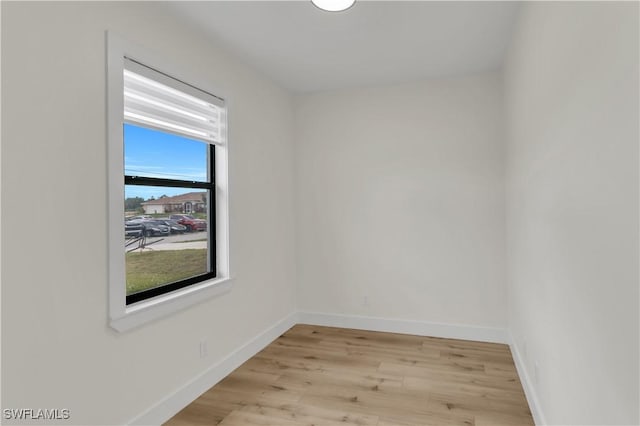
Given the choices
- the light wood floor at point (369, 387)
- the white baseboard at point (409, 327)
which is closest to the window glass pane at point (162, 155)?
the light wood floor at point (369, 387)

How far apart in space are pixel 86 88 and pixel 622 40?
2.14 metres

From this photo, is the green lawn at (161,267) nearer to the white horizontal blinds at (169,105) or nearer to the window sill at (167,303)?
the window sill at (167,303)

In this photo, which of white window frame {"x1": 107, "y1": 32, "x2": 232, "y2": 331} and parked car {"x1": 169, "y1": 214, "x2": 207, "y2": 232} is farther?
parked car {"x1": 169, "y1": 214, "x2": 207, "y2": 232}

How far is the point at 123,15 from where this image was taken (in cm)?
208

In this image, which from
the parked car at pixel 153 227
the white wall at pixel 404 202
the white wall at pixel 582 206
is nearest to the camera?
the white wall at pixel 582 206

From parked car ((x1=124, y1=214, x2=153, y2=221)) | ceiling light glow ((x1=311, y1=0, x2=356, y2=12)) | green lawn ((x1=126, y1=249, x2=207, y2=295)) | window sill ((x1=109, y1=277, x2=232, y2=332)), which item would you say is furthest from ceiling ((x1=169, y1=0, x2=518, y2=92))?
window sill ((x1=109, y1=277, x2=232, y2=332))

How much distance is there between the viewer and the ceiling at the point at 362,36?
2.40 meters

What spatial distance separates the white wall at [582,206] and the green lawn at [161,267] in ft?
7.41

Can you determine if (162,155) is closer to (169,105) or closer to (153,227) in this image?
(169,105)

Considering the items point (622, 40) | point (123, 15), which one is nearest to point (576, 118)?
point (622, 40)

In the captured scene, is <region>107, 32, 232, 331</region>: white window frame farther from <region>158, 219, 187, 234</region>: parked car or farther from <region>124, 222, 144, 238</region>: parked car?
<region>158, 219, 187, 234</region>: parked car

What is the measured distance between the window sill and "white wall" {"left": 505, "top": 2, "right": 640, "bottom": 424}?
212 centimetres

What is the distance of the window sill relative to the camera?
2055 millimetres

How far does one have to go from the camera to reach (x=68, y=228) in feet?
5.83
